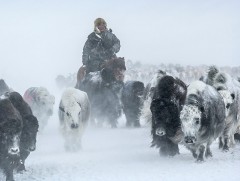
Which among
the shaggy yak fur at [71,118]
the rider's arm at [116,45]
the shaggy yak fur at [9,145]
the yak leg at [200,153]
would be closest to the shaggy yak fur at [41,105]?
the rider's arm at [116,45]

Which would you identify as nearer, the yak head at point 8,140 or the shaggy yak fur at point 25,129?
the yak head at point 8,140

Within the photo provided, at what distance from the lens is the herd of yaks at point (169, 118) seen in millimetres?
11148

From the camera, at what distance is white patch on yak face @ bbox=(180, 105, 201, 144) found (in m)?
11.9

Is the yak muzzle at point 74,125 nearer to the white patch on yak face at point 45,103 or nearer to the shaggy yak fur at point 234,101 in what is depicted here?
the shaggy yak fur at point 234,101

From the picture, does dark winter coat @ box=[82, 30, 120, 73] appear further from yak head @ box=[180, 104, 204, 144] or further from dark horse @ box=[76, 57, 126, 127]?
yak head @ box=[180, 104, 204, 144]

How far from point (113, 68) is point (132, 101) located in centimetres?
147

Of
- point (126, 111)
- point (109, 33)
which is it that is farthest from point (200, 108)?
point (109, 33)

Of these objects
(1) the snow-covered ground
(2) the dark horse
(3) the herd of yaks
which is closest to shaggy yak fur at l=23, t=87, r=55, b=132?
(2) the dark horse

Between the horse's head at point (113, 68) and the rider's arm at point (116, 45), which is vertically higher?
the rider's arm at point (116, 45)

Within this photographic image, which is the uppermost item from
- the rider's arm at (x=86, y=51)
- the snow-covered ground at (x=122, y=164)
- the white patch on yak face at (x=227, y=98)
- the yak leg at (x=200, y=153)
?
the rider's arm at (x=86, y=51)

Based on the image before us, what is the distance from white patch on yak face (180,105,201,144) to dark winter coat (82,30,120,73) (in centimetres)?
1087

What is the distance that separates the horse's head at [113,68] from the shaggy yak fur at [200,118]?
340 inches

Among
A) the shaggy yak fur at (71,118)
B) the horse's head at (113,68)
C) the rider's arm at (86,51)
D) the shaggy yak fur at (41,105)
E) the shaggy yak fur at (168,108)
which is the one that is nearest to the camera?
the shaggy yak fur at (168,108)

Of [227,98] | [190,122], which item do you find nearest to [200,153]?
[190,122]
